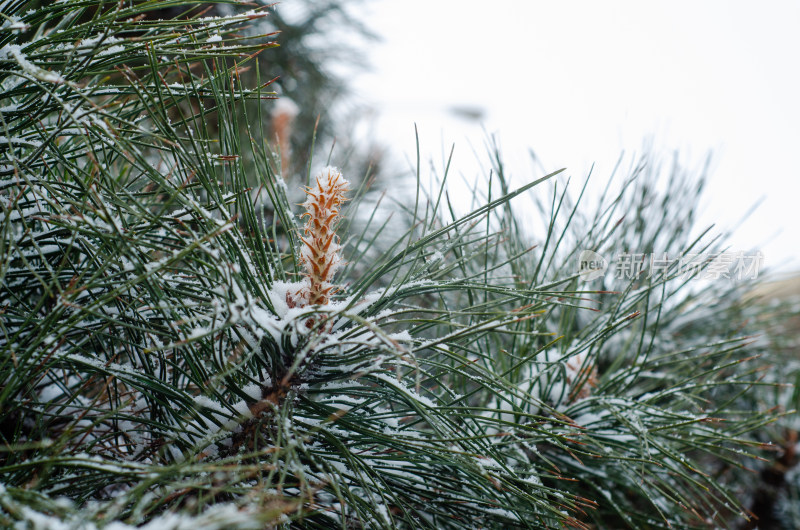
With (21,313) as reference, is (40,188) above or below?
above

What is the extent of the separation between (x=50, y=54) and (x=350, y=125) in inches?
61.1

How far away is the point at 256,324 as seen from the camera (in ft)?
1.59

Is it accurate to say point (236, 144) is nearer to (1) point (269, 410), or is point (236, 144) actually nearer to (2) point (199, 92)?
A: (2) point (199, 92)

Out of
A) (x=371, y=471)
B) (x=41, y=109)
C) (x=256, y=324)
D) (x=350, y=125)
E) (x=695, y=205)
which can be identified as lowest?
(x=371, y=471)

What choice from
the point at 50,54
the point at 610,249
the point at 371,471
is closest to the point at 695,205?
the point at 610,249

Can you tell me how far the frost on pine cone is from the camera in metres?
0.54

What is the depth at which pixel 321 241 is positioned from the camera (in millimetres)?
538

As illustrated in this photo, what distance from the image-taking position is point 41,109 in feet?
1.76

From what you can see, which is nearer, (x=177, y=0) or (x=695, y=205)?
(x=177, y=0)

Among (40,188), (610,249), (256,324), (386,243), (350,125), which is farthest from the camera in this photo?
(350,125)

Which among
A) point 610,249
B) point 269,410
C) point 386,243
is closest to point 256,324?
point 269,410

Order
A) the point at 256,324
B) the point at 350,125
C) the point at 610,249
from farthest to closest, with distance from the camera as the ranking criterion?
1. the point at 350,125
2. the point at 610,249
3. the point at 256,324

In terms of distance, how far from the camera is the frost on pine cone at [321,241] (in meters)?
0.54

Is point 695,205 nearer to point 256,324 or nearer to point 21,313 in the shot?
point 256,324
